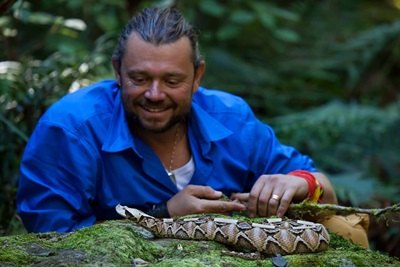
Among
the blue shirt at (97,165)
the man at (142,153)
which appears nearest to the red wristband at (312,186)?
the man at (142,153)

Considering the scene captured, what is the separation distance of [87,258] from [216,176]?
2162 mm

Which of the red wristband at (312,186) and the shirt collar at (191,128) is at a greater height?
the shirt collar at (191,128)

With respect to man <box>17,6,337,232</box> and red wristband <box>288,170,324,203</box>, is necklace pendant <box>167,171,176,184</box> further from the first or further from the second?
red wristband <box>288,170,324,203</box>

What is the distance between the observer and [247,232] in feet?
13.1

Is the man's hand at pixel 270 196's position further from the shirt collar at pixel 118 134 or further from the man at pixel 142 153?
the shirt collar at pixel 118 134

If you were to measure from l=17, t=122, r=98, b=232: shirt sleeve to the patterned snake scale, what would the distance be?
809 millimetres

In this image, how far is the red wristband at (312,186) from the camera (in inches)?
203

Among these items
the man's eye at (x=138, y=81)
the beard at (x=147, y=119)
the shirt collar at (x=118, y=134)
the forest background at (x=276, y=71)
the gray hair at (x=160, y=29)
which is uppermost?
the gray hair at (x=160, y=29)

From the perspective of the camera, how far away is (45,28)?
9227 mm

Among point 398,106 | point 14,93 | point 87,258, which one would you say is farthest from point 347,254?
point 398,106

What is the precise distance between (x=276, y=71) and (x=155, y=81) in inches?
226

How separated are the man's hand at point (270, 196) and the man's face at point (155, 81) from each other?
2.32 ft

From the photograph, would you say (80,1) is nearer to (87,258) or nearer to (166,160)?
(166,160)

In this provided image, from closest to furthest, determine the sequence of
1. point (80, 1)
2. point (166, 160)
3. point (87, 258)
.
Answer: point (87, 258), point (166, 160), point (80, 1)
